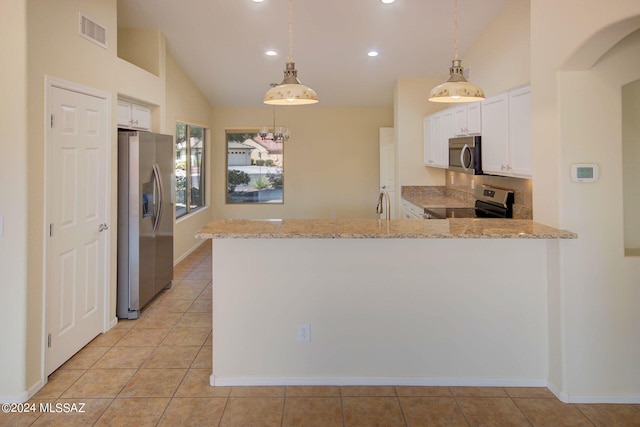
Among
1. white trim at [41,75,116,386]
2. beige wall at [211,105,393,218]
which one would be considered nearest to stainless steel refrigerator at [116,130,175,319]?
white trim at [41,75,116,386]

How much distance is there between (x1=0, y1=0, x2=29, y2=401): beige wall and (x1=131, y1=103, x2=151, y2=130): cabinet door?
2.03m

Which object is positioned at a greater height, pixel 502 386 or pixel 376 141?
pixel 376 141

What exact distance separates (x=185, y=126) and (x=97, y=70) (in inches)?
135

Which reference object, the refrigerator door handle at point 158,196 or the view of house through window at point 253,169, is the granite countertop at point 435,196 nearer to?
the view of house through window at point 253,169

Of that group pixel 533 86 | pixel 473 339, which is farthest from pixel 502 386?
pixel 533 86

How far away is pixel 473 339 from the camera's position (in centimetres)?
295

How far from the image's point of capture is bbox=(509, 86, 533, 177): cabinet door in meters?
3.71

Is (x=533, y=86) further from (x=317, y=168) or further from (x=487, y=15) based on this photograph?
(x=317, y=168)

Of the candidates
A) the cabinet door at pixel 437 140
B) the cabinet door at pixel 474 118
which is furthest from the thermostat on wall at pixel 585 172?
the cabinet door at pixel 437 140

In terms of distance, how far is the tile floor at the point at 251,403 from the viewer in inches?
100

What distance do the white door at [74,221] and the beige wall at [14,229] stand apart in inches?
9.2

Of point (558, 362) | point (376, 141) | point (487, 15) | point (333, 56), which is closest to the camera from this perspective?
point (558, 362)

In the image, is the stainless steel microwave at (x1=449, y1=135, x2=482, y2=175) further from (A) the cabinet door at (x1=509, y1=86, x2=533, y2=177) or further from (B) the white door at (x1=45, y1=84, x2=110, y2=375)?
(B) the white door at (x1=45, y1=84, x2=110, y2=375)

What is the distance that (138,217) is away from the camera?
13.9ft
